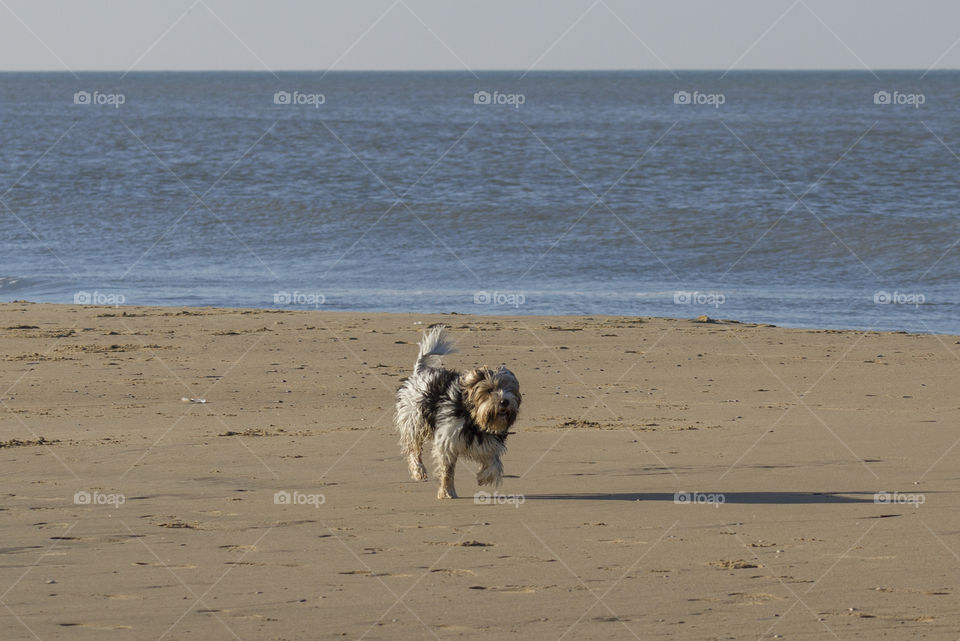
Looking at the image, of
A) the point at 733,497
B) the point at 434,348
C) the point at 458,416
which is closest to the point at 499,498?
the point at 458,416

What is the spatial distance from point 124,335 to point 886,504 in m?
10.1

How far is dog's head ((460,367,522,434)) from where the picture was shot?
27.1 feet

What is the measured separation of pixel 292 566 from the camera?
677 centimetres

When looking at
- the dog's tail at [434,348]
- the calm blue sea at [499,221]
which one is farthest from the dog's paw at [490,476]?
the calm blue sea at [499,221]

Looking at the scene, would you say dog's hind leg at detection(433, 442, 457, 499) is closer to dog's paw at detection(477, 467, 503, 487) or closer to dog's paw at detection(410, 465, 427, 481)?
dog's paw at detection(477, 467, 503, 487)

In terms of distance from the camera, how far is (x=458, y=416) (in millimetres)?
8570

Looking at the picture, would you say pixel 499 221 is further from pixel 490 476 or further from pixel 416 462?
pixel 490 476

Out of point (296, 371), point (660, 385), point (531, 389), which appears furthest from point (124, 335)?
point (660, 385)

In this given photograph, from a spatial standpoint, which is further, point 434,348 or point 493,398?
point 434,348

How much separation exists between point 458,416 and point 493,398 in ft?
1.40

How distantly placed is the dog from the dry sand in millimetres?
277

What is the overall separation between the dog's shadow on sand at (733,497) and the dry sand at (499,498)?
0.03 meters

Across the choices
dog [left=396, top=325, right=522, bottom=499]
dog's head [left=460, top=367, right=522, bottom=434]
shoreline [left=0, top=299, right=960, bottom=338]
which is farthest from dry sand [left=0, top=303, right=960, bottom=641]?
shoreline [left=0, top=299, right=960, bottom=338]

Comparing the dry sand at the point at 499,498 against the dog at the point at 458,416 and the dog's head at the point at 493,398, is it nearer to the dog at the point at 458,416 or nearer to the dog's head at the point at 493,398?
the dog at the point at 458,416
